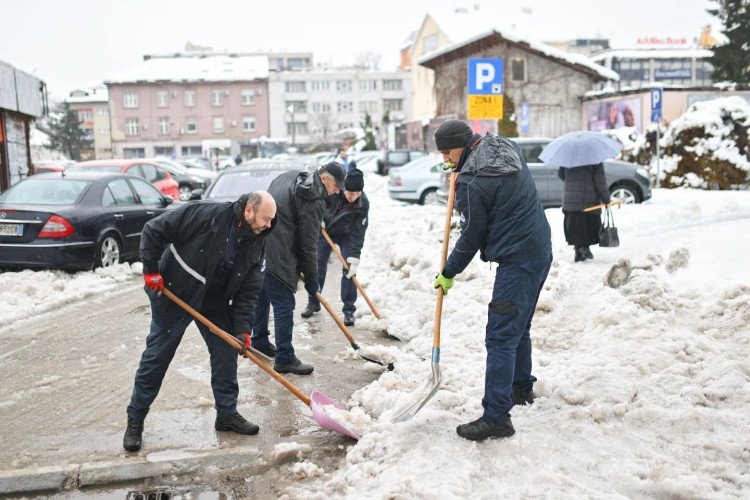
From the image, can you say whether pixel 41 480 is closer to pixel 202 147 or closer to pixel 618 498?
pixel 618 498

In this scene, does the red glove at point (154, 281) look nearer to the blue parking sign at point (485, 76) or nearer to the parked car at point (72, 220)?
the parked car at point (72, 220)

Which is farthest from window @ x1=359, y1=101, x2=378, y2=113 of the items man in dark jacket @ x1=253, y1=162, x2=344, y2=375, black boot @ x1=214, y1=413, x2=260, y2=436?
black boot @ x1=214, y1=413, x2=260, y2=436

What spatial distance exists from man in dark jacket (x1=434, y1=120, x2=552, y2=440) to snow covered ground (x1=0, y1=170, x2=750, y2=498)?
29 centimetres

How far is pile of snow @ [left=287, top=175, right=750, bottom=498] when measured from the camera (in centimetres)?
383

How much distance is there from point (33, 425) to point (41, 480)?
0.93 meters

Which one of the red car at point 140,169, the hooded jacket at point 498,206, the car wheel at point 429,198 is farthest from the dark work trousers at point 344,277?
the car wheel at point 429,198

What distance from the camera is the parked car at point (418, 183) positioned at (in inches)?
772

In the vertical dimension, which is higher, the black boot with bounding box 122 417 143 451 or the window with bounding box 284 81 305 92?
the window with bounding box 284 81 305 92

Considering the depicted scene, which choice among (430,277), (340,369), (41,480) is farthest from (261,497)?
(430,277)

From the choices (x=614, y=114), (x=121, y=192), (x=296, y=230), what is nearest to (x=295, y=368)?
(x=296, y=230)

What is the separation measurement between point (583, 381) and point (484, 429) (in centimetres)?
120

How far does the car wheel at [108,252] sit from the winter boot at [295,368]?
5044mm

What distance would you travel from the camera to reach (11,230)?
9.44 metres

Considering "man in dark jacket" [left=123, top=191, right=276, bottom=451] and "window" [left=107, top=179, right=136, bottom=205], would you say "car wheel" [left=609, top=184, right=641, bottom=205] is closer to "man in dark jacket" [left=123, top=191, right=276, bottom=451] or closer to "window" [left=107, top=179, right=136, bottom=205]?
"window" [left=107, top=179, right=136, bottom=205]
